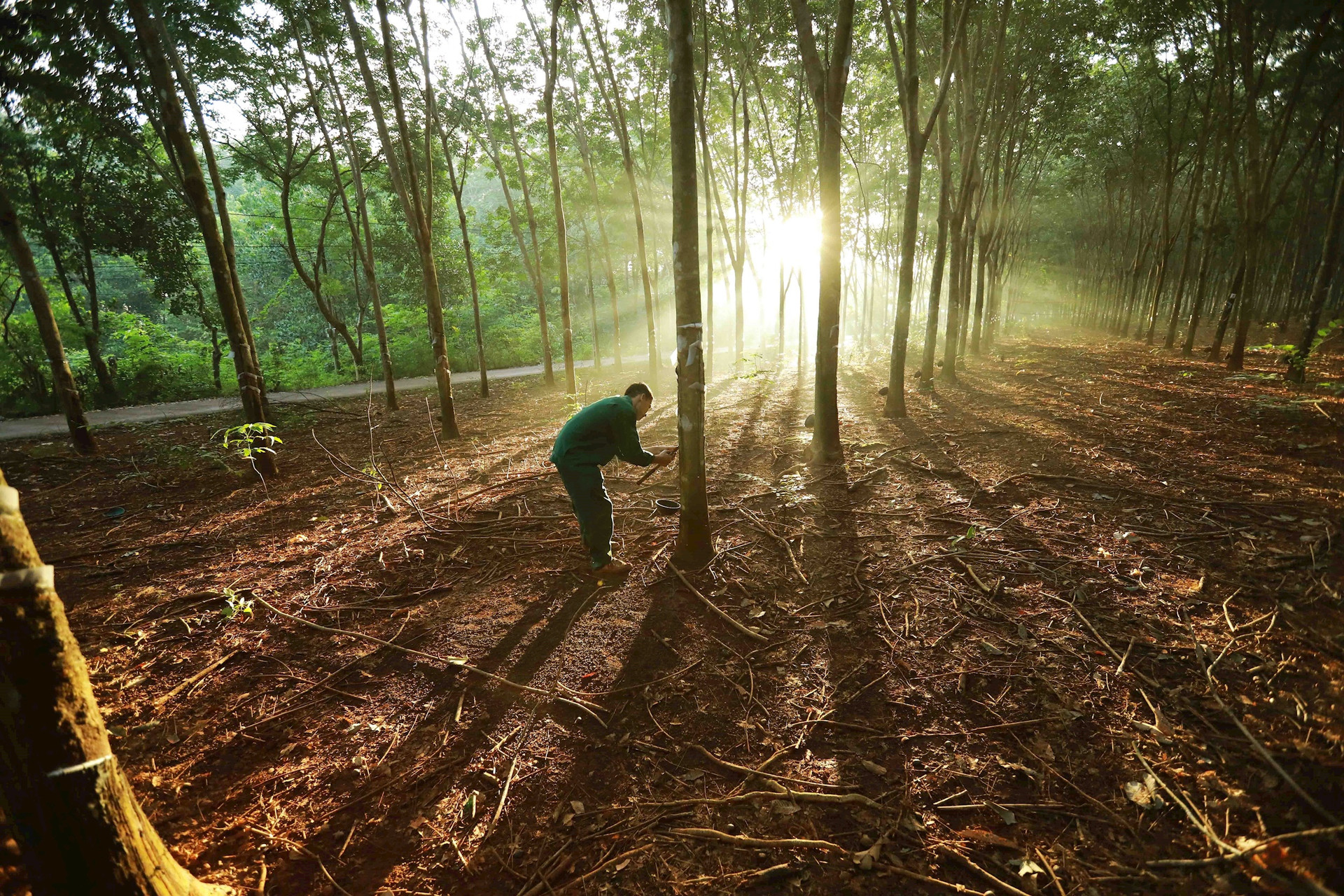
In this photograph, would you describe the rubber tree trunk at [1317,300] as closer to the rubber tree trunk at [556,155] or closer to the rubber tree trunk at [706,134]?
the rubber tree trunk at [706,134]

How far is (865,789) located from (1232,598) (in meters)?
3.15

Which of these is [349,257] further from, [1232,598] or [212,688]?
[1232,598]

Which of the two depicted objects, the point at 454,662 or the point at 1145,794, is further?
the point at 454,662

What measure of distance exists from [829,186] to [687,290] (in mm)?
3658

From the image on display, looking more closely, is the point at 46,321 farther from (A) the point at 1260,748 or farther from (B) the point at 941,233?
(B) the point at 941,233

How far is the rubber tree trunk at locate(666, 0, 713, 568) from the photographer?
12.5 feet

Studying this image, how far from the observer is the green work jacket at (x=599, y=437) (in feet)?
14.4

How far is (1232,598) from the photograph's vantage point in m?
3.50

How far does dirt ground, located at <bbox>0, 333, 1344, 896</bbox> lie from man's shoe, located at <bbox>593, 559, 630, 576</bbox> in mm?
130

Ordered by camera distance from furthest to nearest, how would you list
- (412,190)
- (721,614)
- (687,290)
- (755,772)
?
(412,190)
(687,290)
(721,614)
(755,772)

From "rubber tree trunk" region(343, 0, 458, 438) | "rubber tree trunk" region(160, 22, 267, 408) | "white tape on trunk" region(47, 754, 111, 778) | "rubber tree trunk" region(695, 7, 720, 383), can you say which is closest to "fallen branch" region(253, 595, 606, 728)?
"white tape on trunk" region(47, 754, 111, 778)

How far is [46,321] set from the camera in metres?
7.99

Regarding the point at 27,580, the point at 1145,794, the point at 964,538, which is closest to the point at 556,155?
the point at 964,538

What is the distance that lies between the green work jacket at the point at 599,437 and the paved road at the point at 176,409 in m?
8.65
